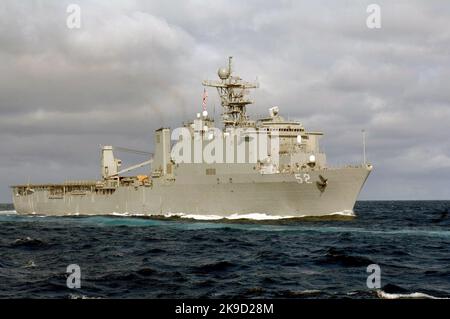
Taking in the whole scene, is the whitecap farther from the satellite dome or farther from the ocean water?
the satellite dome

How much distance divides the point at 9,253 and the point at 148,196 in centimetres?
2607

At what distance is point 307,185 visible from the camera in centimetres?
3981

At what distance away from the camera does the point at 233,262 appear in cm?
2134

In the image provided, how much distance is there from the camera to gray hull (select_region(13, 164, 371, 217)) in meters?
39.8

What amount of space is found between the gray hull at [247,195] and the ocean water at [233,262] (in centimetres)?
405

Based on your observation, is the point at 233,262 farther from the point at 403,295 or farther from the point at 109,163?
the point at 109,163

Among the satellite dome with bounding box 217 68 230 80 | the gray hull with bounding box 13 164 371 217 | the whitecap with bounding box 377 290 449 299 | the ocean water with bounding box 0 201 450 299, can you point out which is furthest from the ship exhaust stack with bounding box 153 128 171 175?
the whitecap with bounding box 377 290 449 299

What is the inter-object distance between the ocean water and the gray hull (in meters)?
4.05

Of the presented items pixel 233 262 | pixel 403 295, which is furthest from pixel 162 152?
pixel 403 295

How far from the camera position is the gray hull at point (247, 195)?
39781 mm

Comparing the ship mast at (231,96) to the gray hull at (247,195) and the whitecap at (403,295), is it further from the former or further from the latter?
the whitecap at (403,295)

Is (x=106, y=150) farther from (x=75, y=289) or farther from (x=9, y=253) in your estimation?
(x=75, y=289)

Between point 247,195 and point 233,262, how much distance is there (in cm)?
2090

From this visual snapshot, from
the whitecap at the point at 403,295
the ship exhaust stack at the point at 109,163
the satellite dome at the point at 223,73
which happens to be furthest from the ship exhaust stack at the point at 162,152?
the whitecap at the point at 403,295
